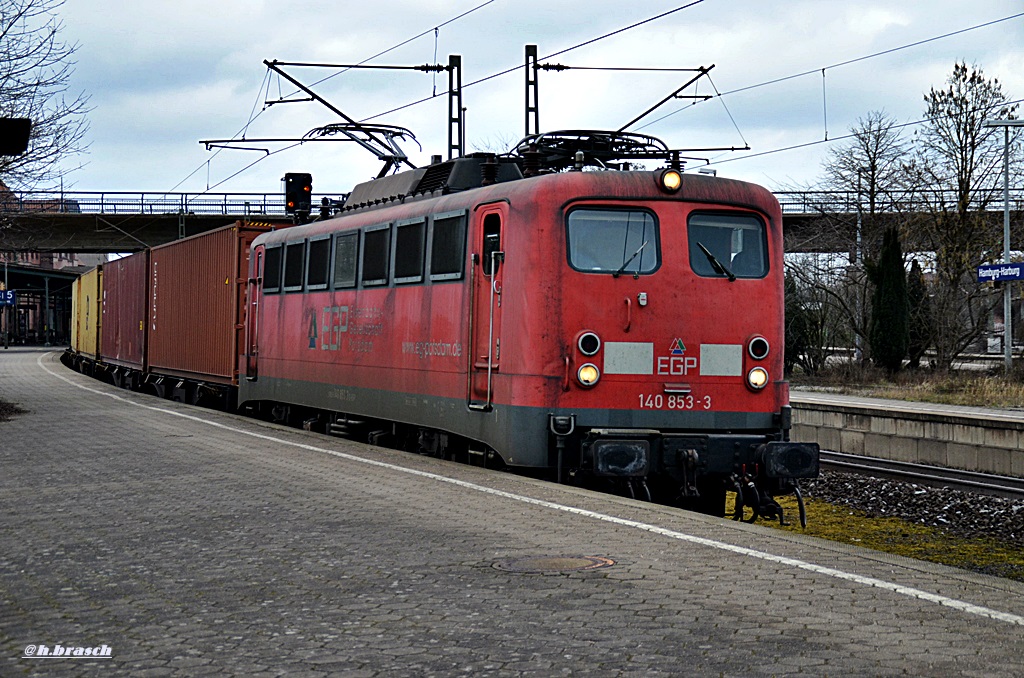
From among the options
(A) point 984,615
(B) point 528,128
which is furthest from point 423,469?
(B) point 528,128

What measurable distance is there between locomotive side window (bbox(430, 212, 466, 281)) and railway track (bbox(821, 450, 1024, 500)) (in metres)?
7.48

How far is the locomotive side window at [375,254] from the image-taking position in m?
13.9

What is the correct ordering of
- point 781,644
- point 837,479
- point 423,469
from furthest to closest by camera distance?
point 837,479 → point 423,469 → point 781,644

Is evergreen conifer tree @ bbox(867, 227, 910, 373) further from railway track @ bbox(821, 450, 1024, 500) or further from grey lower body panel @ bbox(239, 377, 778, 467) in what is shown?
grey lower body panel @ bbox(239, 377, 778, 467)

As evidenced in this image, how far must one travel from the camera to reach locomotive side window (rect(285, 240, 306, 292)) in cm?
1653

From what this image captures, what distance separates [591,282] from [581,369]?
2.48 feet

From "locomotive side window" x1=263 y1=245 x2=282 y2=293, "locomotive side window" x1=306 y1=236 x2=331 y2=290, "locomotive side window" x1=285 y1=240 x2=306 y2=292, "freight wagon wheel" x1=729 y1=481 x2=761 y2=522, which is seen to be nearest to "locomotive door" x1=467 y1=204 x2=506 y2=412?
"freight wagon wheel" x1=729 y1=481 x2=761 y2=522

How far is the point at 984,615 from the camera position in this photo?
20.3 feet

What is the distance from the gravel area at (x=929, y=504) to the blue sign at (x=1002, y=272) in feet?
38.7

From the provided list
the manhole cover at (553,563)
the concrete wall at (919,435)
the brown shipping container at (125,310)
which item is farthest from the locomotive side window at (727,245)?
the brown shipping container at (125,310)

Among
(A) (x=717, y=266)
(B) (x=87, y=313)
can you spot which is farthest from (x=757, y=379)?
(B) (x=87, y=313)

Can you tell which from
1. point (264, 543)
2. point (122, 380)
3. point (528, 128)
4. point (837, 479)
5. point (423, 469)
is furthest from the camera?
point (122, 380)

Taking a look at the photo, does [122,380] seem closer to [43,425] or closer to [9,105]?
[9,105]

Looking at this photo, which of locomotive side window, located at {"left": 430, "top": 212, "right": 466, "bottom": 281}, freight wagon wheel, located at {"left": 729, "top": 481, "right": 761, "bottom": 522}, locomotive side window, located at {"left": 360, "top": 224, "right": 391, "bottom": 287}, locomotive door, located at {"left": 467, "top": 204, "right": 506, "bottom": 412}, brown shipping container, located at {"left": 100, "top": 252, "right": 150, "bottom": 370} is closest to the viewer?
freight wagon wheel, located at {"left": 729, "top": 481, "right": 761, "bottom": 522}
